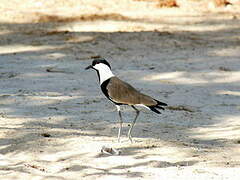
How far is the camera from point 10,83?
10914mm

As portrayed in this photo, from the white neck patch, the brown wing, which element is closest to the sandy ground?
the brown wing

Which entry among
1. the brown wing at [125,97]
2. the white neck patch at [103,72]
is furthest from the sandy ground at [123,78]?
the white neck patch at [103,72]

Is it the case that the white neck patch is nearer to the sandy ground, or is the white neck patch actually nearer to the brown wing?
the brown wing

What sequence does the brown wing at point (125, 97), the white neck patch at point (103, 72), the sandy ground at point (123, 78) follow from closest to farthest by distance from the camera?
the sandy ground at point (123, 78), the brown wing at point (125, 97), the white neck patch at point (103, 72)

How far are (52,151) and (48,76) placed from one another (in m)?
5.19

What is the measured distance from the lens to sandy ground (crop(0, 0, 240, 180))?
6.01 metres

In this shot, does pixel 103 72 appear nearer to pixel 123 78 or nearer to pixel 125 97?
pixel 125 97

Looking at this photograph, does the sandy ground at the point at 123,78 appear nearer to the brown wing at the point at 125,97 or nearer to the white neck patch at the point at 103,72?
the brown wing at the point at 125,97

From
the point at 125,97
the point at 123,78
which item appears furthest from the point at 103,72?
the point at 123,78

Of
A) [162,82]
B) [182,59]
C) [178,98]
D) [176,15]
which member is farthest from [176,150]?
[176,15]

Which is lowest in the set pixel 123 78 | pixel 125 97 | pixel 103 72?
pixel 125 97

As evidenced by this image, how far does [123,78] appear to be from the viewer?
11586 millimetres

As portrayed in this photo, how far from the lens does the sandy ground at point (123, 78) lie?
6012 millimetres

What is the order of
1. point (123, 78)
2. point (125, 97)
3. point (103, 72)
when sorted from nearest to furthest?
point (125, 97) < point (103, 72) < point (123, 78)
